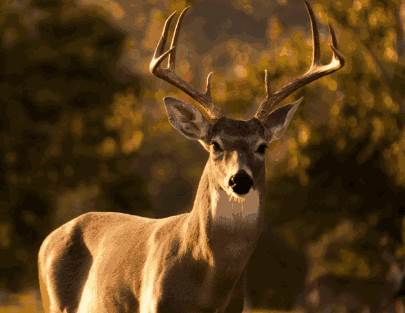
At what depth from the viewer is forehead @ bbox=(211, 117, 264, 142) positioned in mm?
12133

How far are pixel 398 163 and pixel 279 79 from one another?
13.1 feet

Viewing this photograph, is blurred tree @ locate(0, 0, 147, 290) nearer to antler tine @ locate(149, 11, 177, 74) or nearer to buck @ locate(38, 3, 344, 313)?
antler tine @ locate(149, 11, 177, 74)

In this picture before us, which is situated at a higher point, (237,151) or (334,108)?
(237,151)

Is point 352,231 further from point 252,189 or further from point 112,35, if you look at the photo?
point 252,189

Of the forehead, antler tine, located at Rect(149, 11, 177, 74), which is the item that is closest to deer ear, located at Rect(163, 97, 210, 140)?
the forehead

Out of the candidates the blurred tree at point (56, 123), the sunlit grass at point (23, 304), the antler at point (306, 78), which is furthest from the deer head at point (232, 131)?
the blurred tree at point (56, 123)

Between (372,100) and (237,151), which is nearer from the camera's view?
(237,151)

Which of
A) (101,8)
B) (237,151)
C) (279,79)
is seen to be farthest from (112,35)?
(237,151)

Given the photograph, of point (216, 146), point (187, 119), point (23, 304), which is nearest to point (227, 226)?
point (216, 146)

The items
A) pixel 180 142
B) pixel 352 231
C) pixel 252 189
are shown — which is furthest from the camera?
pixel 180 142

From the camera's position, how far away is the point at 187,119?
41.5 ft

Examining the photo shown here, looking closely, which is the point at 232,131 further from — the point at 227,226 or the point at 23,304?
the point at 23,304

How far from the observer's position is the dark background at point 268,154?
35625 millimetres

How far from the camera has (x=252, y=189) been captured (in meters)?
11.9
